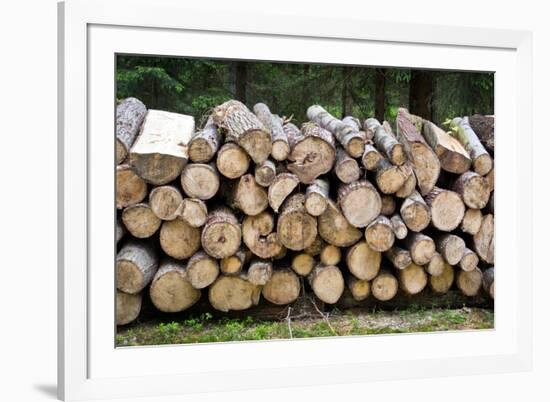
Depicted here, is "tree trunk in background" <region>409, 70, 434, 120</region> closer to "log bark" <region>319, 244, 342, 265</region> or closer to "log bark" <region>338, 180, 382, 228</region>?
"log bark" <region>338, 180, 382, 228</region>

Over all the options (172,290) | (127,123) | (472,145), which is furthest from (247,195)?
(472,145)

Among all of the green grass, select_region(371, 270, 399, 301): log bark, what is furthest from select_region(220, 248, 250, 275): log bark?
select_region(371, 270, 399, 301): log bark

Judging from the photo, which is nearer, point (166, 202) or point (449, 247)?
point (166, 202)

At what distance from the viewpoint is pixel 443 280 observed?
4.77 m

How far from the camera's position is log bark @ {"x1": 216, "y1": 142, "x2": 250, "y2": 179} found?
421cm

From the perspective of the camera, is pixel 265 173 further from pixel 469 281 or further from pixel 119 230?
pixel 469 281

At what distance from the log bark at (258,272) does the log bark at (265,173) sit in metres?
0.53

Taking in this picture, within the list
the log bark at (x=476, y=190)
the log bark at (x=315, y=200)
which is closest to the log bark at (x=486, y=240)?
the log bark at (x=476, y=190)

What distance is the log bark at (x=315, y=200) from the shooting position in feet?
14.3

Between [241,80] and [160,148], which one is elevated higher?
[241,80]

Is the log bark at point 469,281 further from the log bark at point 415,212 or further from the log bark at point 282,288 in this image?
the log bark at point 282,288

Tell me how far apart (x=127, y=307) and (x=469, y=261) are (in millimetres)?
2347

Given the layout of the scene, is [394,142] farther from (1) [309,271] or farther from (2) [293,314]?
(2) [293,314]

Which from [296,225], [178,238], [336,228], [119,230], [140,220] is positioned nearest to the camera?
[119,230]
